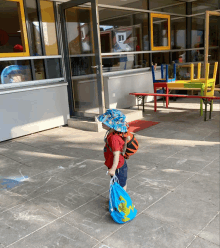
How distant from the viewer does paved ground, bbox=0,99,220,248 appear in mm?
2463

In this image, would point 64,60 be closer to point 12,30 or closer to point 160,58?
point 12,30

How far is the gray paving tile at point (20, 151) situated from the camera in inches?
184

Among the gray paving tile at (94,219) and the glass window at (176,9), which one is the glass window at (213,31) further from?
the gray paving tile at (94,219)

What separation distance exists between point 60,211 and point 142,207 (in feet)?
2.96

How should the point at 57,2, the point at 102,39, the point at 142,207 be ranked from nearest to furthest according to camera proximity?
1. the point at 142,207
2. the point at 57,2
3. the point at 102,39

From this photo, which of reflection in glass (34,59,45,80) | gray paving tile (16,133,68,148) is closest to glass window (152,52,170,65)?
reflection in glass (34,59,45,80)

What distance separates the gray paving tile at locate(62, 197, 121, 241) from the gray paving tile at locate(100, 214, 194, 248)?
11 cm

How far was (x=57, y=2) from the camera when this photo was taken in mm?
6461

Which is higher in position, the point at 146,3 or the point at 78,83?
the point at 146,3

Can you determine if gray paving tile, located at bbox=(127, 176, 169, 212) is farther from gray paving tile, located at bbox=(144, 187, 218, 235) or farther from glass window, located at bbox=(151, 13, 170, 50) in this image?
glass window, located at bbox=(151, 13, 170, 50)

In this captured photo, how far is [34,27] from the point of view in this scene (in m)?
6.13

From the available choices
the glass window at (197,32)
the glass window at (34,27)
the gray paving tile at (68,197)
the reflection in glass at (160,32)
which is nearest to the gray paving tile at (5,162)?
the gray paving tile at (68,197)

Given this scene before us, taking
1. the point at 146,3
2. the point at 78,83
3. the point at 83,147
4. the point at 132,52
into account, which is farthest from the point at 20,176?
the point at 146,3

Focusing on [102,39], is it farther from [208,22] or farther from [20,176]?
[20,176]
